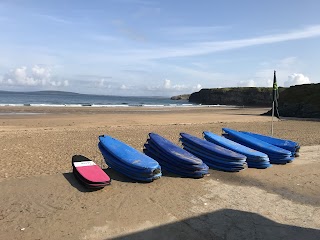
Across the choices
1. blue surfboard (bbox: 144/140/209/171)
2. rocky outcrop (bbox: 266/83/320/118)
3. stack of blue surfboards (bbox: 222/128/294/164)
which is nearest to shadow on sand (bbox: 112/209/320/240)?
blue surfboard (bbox: 144/140/209/171)

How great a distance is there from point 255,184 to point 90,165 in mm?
3525

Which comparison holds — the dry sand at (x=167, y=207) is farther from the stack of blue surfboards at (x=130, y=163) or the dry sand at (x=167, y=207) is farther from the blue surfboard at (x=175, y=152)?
the blue surfboard at (x=175, y=152)

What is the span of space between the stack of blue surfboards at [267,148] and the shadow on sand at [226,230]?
4123 millimetres

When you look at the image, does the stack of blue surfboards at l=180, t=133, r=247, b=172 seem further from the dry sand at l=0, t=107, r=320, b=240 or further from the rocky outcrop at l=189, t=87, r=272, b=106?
the rocky outcrop at l=189, t=87, r=272, b=106

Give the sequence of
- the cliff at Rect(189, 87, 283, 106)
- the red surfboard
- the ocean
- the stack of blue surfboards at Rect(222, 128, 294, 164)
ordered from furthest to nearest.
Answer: the cliff at Rect(189, 87, 283, 106)
the ocean
the stack of blue surfboards at Rect(222, 128, 294, 164)
the red surfboard

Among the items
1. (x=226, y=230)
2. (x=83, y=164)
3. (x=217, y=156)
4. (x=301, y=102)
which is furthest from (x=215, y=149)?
(x=301, y=102)

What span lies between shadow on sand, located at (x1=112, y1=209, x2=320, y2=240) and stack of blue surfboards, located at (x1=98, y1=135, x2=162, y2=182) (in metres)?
1.64

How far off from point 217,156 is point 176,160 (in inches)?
49.8

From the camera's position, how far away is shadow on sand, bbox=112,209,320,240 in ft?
14.6

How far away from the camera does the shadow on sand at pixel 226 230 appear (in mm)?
4441

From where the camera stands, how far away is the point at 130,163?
655 centimetres

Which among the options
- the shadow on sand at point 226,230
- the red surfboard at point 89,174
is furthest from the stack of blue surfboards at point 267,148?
the red surfboard at point 89,174

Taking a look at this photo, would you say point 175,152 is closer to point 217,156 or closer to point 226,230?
point 217,156

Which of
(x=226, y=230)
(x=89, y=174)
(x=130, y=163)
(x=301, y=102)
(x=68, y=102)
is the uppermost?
(x=301, y=102)
